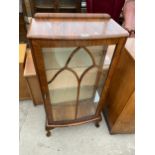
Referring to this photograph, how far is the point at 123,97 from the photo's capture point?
110 cm

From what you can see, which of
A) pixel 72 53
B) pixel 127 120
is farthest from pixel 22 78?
pixel 127 120

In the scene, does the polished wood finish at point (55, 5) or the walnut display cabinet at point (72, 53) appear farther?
the polished wood finish at point (55, 5)

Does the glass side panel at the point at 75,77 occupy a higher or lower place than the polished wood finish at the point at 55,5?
lower

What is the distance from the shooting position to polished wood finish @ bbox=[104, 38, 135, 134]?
0.99 m

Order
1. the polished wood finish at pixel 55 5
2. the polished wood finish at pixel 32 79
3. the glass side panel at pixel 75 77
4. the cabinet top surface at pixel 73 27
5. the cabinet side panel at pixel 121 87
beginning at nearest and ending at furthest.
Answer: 1. the cabinet top surface at pixel 73 27
2. the glass side panel at pixel 75 77
3. the cabinet side panel at pixel 121 87
4. the polished wood finish at pixel 32 79
5. the polished wood finish at pixel 55 5

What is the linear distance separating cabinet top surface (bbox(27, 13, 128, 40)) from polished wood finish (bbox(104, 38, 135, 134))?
0.26m

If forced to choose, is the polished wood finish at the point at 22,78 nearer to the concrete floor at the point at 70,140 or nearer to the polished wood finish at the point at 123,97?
the concrete floor at the point at 70,140

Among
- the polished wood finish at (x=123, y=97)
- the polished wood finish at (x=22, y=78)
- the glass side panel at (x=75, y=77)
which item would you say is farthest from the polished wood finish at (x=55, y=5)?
the glass side panel at (x=75, y=77)

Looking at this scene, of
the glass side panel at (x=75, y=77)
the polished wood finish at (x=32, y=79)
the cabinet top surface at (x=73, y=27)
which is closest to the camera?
the cabinet top surface at (x=73, y=27)

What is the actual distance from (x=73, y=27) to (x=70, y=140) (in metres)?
0.90

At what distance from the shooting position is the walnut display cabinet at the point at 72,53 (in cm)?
68
